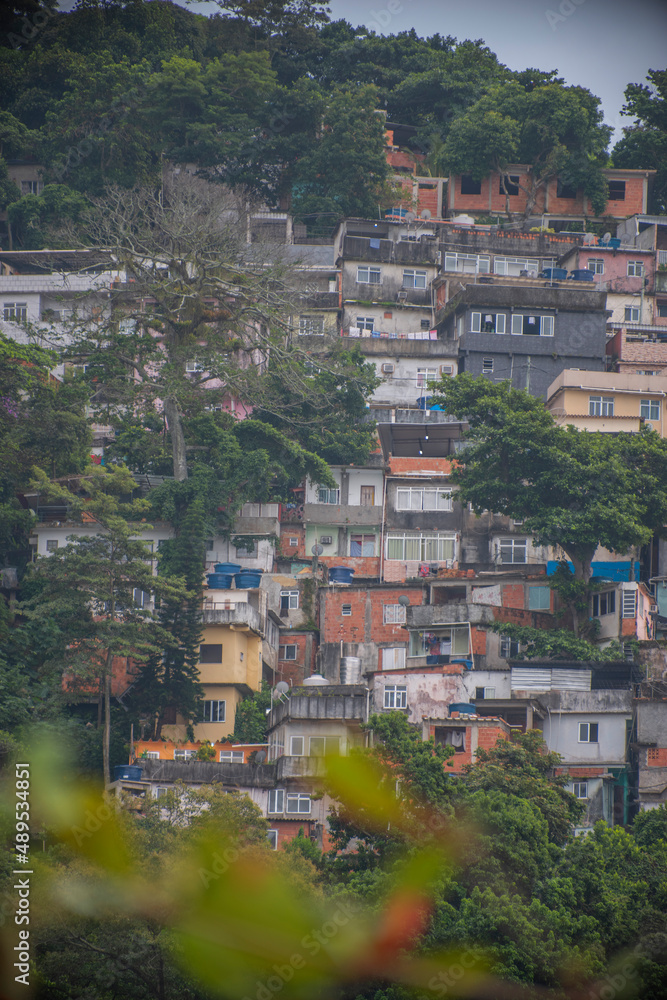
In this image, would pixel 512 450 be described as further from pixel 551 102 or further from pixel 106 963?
pixel 551 102

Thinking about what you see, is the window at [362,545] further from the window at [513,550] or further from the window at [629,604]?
the window at [629,604]

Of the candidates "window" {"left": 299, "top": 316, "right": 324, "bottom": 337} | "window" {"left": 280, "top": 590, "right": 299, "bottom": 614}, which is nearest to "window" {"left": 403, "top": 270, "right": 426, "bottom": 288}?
"window" {"left": 299, "top": 316, "right": 324, "bottom": 337}

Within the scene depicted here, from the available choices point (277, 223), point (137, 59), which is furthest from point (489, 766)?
point (137, 59)

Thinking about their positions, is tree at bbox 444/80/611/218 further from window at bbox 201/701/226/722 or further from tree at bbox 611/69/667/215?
window at bbox 201/701/226/722

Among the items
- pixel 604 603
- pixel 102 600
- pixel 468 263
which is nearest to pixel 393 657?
pixel 604 603

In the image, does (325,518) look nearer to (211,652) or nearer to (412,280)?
(211,652)

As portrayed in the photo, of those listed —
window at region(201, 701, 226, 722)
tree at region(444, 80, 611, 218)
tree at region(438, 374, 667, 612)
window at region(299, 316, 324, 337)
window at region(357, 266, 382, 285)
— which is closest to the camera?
window at region(201, 701, 226, 722)
